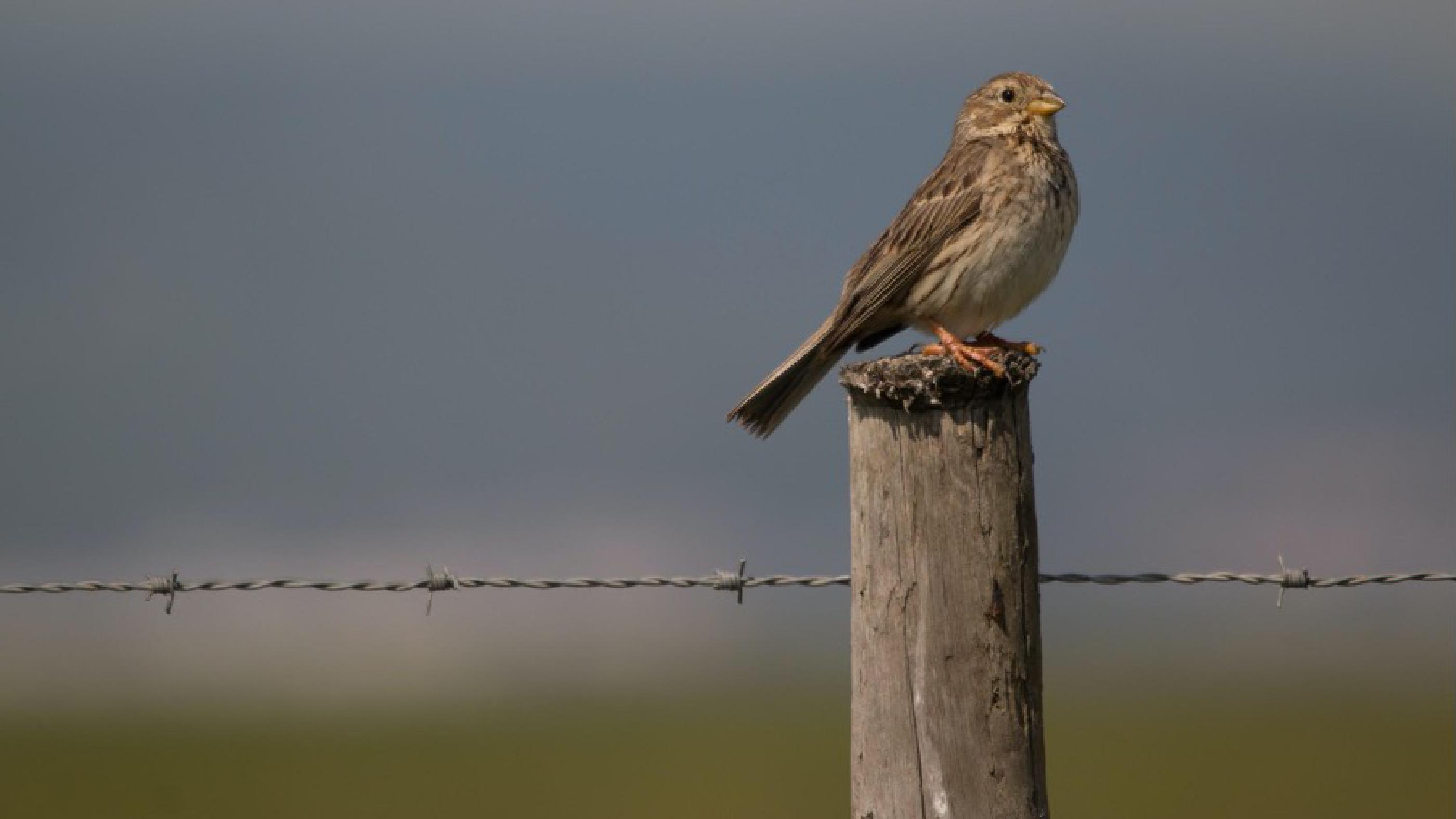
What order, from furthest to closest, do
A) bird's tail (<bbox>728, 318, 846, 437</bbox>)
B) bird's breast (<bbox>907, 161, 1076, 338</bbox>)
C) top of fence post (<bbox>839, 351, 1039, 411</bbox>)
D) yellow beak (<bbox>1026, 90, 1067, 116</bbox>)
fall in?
yellow beak (<bbox>1026, 90, 1067, 116</bbox>)
bird's breast (<bbox>907, 161, 1076, 338</bbox>)
bird's tail (<bbox>728, 318, 846, 437</bbox>)
top of fence post (<bbox>839, 351, 1039, 411</bbox>)

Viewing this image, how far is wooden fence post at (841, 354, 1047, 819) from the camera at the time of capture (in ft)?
12.9

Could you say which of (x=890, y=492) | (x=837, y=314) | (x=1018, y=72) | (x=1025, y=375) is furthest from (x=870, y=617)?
(x=1018, y=72)

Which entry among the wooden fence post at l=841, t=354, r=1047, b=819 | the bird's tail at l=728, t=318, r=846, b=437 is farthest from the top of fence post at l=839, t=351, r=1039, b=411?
the bird's tail at l=728, t=318, r=846, b=437

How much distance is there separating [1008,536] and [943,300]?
2.46 metres

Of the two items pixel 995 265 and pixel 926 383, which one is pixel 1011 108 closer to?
pixel 995 265

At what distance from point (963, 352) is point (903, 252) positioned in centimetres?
170

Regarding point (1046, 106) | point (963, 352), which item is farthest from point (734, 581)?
point (1046, 106)

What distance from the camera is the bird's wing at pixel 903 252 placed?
6.31 meters

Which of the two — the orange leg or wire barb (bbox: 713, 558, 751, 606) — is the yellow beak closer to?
the orange leg

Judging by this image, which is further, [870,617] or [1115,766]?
[1115,766]

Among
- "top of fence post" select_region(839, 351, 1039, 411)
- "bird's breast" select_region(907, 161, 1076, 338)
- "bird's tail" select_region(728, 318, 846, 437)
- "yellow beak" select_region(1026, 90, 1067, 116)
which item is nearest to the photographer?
→ "top of fence post" select_region(839, 351, 1039, 411)

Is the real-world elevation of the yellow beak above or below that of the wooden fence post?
above

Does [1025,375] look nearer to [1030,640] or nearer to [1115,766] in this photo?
[1030,640]

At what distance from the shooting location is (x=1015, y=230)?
20.9ft
